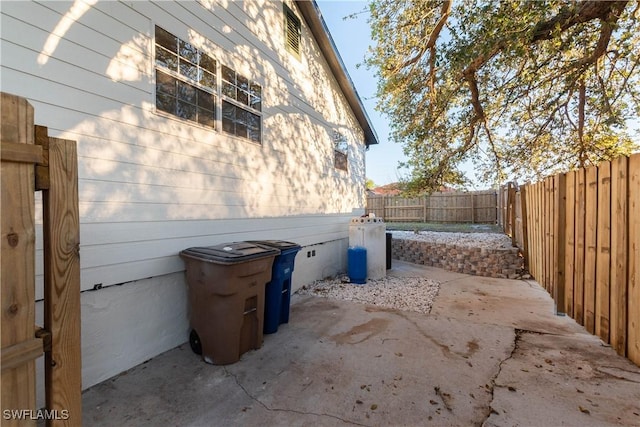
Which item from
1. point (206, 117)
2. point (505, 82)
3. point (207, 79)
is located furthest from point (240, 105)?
point (505, 82)

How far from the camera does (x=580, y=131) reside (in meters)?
6.55

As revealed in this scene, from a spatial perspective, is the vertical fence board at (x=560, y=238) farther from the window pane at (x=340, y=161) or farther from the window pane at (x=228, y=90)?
the window pane at (x=228, y=90)

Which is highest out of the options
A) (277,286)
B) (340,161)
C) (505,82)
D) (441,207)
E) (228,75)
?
(505,82)

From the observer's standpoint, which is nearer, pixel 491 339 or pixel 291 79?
pixel 491 339

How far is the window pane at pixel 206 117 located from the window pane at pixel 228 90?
43cm

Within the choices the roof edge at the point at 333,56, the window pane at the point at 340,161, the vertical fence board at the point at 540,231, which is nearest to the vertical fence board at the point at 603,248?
the vertical fence board at the point at 540,231

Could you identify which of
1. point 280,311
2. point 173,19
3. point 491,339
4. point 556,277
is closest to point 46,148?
point 173,19

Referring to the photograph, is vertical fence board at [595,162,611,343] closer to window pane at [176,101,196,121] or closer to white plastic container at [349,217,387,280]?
white plastic container at [349,217,387,280]

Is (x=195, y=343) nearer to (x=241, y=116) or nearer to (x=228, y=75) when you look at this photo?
(x=241, y=116)

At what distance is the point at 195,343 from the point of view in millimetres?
3199

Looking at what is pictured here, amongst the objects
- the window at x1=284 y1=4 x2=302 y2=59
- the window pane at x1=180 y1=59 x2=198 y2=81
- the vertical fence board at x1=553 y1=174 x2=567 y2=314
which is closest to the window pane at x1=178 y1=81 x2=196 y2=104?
the window pane at x1=180 y1=59 x2=198 y2=81

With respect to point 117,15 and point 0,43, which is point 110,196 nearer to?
point 0,43

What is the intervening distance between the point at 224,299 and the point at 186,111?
2.32 metres

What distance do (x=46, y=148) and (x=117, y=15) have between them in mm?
2385
